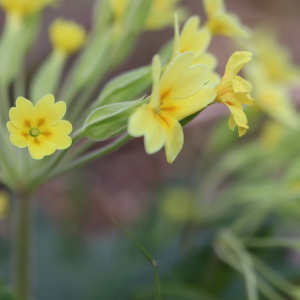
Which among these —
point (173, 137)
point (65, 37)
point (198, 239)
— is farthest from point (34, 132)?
point (198, 239)

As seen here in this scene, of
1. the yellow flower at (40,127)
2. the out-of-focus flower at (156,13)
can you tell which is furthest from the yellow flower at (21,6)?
the yellow flower at (40,127)

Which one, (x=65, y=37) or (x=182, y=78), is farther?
(x=65, y=37)

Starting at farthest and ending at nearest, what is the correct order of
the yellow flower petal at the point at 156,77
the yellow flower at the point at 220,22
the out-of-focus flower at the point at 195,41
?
the yellow flower at the point at 220,22
the out-of-focus flower at the point at 195,41
the yellow flower petal at the point at 156,77

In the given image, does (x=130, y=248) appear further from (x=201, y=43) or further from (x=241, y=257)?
(x=201, y=43)

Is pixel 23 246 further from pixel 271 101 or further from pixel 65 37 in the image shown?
pixel 271 101

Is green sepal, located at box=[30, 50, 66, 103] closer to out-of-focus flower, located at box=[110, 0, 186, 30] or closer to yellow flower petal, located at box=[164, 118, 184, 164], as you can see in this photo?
out-of-focus flower, located at box=[110, 0, 186, 30]

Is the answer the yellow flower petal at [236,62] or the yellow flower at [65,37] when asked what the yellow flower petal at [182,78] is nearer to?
the yellow flower petal at [236,62]

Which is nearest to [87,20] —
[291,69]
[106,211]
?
[106,211]
